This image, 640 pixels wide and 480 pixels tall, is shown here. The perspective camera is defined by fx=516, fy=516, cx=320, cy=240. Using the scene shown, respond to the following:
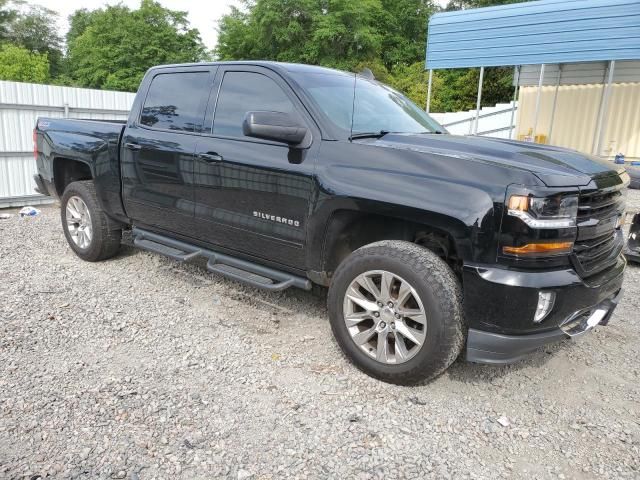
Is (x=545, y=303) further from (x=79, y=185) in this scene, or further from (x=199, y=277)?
(x=79, y=185)

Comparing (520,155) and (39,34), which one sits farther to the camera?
(39,34)

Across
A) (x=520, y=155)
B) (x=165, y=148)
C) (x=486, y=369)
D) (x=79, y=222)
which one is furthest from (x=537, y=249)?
(x=79, y=222)

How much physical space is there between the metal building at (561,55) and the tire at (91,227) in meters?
10.7

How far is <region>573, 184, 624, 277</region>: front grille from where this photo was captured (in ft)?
9.27

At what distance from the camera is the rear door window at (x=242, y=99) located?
3746mm

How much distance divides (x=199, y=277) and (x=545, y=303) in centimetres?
336

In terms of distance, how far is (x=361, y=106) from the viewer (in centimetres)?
380

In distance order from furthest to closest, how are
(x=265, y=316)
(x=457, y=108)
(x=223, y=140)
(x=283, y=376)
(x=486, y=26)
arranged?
1. (x=457, y=108)
2. (x=486, y=26)
3. (x=265, y=316)
4. (x=223, y=140)
5. (x=283, y=376)

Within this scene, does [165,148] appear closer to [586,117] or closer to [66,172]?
[66,172]

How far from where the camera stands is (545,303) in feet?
9.00

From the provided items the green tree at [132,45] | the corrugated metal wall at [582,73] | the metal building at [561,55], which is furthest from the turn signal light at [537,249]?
the green tree at [132,45]

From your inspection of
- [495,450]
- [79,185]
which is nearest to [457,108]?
[79,185]

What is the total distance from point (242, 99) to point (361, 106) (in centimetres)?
92

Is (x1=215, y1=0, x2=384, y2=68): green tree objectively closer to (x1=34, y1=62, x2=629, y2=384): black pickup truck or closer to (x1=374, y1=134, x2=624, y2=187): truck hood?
(x1=34, y1=62, x2=629, y2=384): black pickup truck
